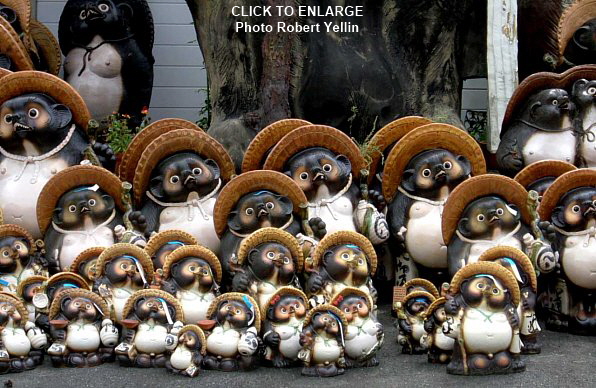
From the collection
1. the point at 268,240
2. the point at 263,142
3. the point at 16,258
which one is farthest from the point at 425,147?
the point at 16,258

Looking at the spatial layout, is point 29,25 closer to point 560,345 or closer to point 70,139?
point 70,139

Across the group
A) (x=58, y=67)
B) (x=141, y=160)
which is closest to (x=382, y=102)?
(x=141, y=160)

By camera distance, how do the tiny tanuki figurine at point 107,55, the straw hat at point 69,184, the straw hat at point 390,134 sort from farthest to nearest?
the tiny tanuki figurine at point 107,55
the straw hat at point 390,134
the straw hat at point 69,184

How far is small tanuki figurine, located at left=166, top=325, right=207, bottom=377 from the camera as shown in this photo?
438 centimetres

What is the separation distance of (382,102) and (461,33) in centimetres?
84

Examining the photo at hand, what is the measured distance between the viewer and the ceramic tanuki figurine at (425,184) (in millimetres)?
5352

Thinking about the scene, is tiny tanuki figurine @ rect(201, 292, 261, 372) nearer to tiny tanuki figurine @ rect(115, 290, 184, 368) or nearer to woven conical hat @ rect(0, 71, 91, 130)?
tiny tanuki figurine @ rect(115, 290, 184, 368)

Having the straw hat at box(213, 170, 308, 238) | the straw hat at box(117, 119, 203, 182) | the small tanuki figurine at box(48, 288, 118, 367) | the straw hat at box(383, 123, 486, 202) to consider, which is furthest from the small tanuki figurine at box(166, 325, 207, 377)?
the straw hat at box(383, 123, 486, 202)

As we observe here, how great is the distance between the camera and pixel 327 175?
533 centimetres

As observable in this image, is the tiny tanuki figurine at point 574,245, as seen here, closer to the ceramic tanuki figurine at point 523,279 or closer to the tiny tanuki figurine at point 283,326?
the ceramic tanuki figurine at point 523,279

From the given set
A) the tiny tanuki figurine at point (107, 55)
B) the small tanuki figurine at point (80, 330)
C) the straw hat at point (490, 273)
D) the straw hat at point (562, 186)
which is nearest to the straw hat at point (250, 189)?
the small tanuki figurine at point (80, 330)

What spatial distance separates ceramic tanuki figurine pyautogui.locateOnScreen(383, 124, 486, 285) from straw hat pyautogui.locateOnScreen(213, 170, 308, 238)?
0.61 metres

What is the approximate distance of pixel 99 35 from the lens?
7438 millimetres

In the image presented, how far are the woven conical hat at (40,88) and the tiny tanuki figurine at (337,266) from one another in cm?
172
